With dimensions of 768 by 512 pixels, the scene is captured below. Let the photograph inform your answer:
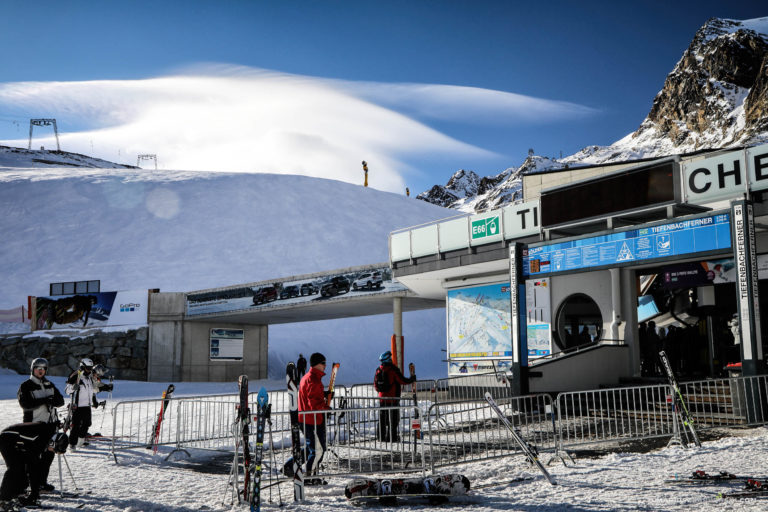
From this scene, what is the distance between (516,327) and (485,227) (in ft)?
16.3

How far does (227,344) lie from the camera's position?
37.4 m

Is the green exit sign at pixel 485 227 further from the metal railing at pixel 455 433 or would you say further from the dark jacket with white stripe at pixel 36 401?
the dark jacket with white stripe at pixel 36 401

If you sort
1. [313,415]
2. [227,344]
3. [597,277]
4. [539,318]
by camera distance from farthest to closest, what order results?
1. [227,344]
2. [539,318]
3. [597,277]
4. [313,415]

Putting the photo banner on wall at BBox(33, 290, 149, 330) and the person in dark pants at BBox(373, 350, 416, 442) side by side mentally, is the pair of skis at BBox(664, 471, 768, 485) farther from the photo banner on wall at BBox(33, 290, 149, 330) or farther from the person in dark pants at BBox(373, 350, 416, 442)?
the photo banner on wall at BBox(33, 290, 149, 330)

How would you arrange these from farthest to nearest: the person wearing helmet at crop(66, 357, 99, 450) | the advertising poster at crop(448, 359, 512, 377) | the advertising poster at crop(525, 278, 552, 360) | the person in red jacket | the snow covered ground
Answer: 1. the advertising poster at crop(448, 359, 512, 377)
2. the advertising poster at crop(525, 278, 552, 360)
3. the person wearing helmet at crop(66, 357, 99, 450)
4. the person in red jacket
5. the snow covered ground

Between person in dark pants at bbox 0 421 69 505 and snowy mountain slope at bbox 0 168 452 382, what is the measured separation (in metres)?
41.2

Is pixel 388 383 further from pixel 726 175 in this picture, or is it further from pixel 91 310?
pixel 91 310

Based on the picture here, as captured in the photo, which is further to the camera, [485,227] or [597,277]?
[485,227]

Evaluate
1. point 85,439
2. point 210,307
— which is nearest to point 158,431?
point 85,439

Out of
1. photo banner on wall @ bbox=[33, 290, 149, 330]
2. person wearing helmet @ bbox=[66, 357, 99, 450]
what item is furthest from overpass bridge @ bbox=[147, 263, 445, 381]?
person wearing helmet @ bbox=[66, 357, 99, 450]

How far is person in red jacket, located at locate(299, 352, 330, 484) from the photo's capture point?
9.02m

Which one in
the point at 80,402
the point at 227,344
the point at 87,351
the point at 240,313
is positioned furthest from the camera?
the point at 227,344

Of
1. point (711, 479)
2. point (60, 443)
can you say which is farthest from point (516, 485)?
point (60, 443)

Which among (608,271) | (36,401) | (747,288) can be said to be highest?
(608,271)
